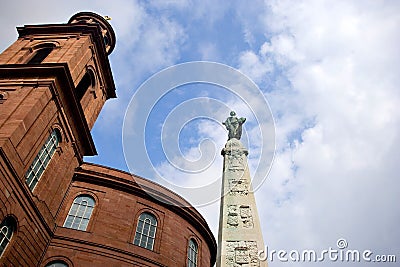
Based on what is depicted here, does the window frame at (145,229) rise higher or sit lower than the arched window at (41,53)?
lower

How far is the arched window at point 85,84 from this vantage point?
2062cm

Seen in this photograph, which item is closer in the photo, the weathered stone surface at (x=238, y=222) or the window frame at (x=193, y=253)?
the weathered stone surface at (x=238, y=222)

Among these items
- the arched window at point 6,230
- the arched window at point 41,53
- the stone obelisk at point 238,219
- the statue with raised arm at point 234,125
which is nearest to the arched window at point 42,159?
the arched window at point 6,230

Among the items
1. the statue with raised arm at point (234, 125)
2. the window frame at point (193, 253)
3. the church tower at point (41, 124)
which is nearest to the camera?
the statue with raised arm at point (234, 125)

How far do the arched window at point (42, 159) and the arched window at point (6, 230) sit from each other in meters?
1.59

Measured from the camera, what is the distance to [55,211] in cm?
1594

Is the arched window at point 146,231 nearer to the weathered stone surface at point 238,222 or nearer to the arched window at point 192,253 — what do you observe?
the arched window at point 192,253

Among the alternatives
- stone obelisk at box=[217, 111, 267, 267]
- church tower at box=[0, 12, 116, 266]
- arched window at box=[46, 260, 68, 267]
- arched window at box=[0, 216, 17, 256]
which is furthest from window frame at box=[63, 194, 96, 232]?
stone obelisk at box=[217, 111, 267, 267]

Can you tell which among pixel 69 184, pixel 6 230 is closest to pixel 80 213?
pixel 69 184

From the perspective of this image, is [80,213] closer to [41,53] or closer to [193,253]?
[193,253]

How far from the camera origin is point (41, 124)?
46.4ft

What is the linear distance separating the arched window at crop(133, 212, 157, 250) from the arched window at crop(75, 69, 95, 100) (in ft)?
27.9

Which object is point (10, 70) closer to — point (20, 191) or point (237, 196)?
point (20, 191)

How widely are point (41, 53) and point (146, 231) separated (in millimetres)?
12231
